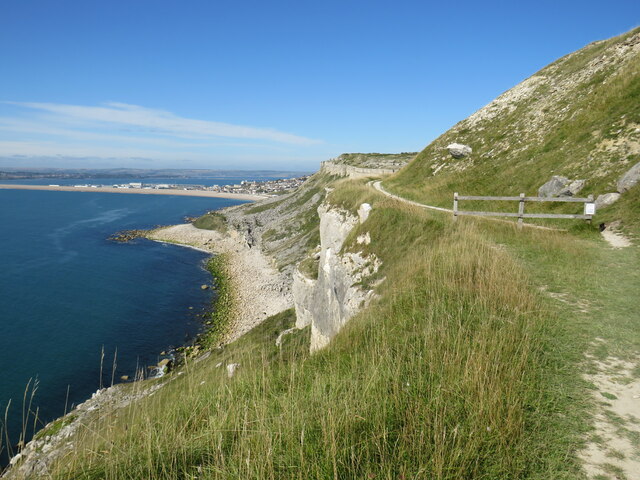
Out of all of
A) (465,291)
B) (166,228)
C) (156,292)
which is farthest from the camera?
(166,228)

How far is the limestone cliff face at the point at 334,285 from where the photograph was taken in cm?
1623

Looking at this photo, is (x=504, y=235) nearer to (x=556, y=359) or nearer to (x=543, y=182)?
(x=556, y=359)

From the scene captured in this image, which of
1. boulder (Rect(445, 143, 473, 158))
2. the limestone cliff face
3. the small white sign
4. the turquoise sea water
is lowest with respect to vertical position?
the turquoise sea water

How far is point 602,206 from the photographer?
17.6 m

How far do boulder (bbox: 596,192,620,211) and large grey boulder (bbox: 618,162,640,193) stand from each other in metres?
0.44

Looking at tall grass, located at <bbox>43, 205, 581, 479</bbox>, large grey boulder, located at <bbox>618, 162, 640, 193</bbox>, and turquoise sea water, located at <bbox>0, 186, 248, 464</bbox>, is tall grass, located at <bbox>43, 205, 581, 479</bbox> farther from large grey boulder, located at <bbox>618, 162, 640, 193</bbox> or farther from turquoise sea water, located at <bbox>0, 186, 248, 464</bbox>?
large grey boulder, located at <bbox>618, 162, 640, 193</bbox>

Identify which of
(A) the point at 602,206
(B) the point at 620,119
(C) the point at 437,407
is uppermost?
(B) the point at 620,119

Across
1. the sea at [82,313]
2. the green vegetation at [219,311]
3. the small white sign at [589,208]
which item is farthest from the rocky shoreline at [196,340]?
the small white sign at [589,208]

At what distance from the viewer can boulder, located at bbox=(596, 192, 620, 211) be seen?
17.4 meters

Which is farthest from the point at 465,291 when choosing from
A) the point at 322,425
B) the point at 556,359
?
the point at 322,425

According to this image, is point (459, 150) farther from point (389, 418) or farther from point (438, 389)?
point (389, 418)

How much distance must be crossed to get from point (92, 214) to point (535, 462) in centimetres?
17437

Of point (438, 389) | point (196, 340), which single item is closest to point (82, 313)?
point (196, 340)

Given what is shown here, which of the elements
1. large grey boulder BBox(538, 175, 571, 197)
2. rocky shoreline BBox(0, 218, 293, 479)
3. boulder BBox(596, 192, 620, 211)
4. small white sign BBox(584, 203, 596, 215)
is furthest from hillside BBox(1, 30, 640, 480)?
large grey boulder BBox(538, 175, 571, 197)
